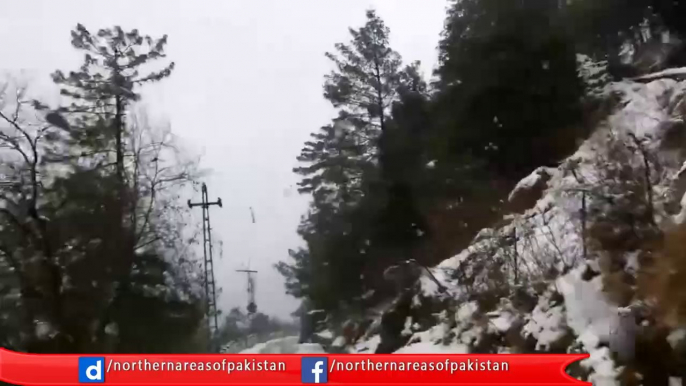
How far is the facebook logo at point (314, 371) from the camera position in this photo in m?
2.45

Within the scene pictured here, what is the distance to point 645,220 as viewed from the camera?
2379mm

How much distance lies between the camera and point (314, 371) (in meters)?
2.46

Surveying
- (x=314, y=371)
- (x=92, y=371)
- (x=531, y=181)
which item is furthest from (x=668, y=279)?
(x=92, y=371)

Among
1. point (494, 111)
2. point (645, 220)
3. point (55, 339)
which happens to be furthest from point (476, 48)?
point (55, 339)

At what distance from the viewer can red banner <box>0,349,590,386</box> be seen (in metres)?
2.35

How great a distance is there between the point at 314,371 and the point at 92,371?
38.2 inches

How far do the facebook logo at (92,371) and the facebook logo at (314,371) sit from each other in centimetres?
88

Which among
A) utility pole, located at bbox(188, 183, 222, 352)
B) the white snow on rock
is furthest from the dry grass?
utility pole, located at bbox(188, 183, 222, 352)

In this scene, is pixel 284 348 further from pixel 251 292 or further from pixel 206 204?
pixel 206 204

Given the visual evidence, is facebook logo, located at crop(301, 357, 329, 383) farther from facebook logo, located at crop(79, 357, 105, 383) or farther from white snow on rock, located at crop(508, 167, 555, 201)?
white snow on rock, located at crop(508, 167, 555, 201)

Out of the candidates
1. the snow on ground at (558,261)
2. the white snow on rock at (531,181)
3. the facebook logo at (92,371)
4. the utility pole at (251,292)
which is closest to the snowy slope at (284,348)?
the snow on ground at (558,261)

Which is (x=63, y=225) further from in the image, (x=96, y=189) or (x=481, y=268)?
(x=481, y=268)

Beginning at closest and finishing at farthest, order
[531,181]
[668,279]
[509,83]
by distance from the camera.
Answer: [668,279], [531,181], [509,83]

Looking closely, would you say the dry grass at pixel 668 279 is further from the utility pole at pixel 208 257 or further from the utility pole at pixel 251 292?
the utility pole at pixel 208 257
